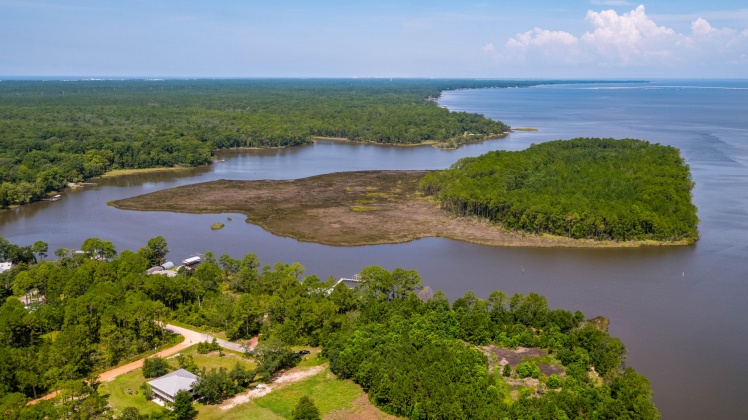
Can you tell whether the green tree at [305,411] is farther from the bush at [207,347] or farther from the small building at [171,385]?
the bush at [207,347]

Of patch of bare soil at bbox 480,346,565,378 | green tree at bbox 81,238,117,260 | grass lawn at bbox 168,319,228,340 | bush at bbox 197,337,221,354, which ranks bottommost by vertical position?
grass lawn at bbox 168,319,228,340

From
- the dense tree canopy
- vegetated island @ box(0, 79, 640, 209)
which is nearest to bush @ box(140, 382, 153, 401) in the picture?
the dense tree canopy

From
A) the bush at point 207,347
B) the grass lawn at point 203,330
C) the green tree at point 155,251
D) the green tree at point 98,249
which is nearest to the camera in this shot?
the bush at point 207,347

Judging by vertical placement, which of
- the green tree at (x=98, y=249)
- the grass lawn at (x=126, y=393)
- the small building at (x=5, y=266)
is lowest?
the grass lawn at (x=126, y=393)

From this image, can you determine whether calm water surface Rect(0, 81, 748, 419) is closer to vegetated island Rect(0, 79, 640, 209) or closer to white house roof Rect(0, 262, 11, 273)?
vegetated island Rect(0, 79, 640, 209)

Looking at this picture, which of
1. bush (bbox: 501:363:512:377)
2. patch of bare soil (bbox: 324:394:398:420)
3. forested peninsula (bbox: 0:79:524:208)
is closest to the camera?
patch of bare soil (bbox: 324:394:398:420)

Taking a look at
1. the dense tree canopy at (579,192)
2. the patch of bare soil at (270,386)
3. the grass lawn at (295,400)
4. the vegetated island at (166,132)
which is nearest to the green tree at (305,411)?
the grass lawn at (295,400)

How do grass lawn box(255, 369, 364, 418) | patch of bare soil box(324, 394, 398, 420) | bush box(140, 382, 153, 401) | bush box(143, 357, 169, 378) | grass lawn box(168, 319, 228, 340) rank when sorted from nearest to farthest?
1. patch of bare soil box(324, 394, 398, 420)
2. grass lawn box(255, 369, 364, 418)
3. bush box(140, 382, 153, 401)
4. bush box(143, 357, 169, 378)
5. grass lawn box(168, 319, 228, 340)
